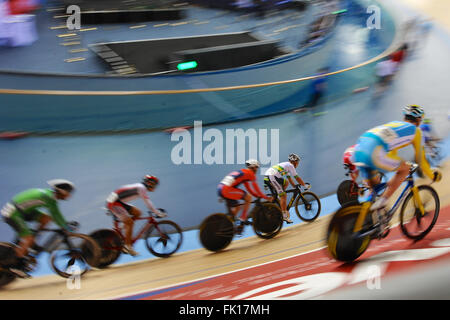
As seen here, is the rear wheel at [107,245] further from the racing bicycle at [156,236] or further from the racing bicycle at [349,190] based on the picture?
the racing bicycle at [349,190]

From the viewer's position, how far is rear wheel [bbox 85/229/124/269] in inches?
127

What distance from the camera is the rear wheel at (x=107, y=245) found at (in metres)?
3.23

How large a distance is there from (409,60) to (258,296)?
3.95m

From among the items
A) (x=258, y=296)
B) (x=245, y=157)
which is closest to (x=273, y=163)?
(x=245, y=157)

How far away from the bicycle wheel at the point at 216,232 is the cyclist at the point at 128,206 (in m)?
0.36

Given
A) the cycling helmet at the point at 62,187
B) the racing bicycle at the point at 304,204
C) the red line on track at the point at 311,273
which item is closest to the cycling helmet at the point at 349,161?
the racing bicycle at the point at 304,204

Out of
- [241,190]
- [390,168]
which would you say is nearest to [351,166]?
[390,168]

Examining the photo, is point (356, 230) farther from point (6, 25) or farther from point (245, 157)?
point (6, 25)

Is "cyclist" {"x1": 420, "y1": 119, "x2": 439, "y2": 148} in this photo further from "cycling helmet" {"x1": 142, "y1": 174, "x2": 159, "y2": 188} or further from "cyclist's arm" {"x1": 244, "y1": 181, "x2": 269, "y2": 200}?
"cycling helmet" {"x1": 142, "y1": 174, "x2": 159, "y2": 188}

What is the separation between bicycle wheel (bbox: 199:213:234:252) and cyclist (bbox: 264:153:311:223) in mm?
451

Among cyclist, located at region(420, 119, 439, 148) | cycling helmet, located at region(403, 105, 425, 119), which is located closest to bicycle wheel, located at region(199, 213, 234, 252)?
cycling helmet, located at region(403, 105, 425, 119)

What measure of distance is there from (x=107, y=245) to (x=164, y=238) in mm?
451

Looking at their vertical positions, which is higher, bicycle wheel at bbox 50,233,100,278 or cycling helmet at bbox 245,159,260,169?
cycling helmet at bbox 245,159,260,169

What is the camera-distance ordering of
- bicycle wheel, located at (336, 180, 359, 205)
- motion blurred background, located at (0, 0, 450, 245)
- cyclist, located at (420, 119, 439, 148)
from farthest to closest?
cyclist, located at (420, 119, 439, 148) → motion blurred background, located at (0, 0, 450, 245) → bicycle wheel, located at (336, 180, 359, 205)
